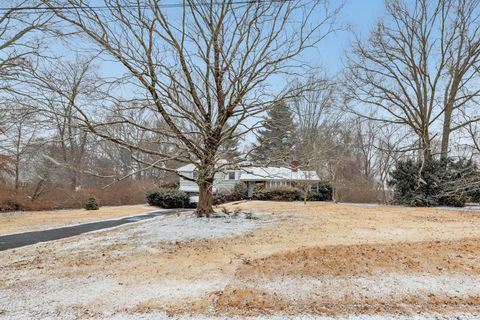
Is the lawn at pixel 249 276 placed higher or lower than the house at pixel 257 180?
lower

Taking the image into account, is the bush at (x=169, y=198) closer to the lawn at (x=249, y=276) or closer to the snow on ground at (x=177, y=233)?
the snow on ground at (x=177, y=233)

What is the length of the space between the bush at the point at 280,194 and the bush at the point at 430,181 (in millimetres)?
6673

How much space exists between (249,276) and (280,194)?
59.2 ft

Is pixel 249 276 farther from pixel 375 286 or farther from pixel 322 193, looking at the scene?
pixel 322 193

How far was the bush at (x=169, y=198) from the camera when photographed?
756 inches

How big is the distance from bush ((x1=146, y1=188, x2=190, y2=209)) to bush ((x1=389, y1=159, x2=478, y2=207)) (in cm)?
1325

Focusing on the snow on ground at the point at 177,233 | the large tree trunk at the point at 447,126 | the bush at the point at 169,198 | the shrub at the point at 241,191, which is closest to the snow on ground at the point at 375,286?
the snow on ground at the point at 177,233

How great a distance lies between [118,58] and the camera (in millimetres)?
7871

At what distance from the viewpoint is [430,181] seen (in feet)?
55.0

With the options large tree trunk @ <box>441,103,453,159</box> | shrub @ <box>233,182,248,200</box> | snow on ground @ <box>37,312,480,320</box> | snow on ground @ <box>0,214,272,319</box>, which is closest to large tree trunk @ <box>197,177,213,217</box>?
snow on ground @ <box>0,214,272,319</box>

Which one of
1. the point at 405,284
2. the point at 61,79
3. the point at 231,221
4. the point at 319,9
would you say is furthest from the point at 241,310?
the point at 319,9

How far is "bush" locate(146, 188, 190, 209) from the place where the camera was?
63.0 feet

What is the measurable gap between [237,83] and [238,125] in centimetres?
128

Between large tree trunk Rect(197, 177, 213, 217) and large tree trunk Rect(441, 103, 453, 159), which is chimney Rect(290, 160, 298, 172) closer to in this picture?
large tree trunk Rect(197, 177, 213, 217)
